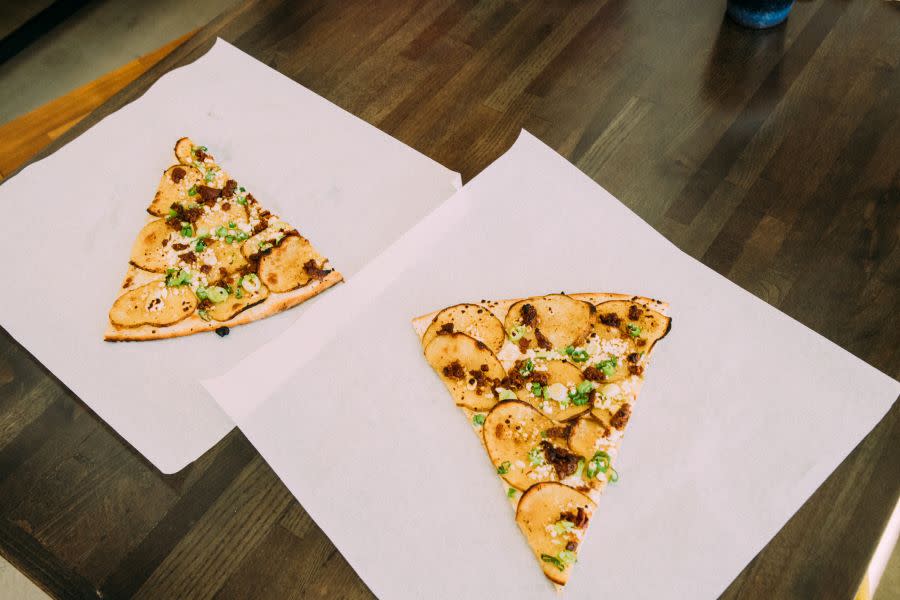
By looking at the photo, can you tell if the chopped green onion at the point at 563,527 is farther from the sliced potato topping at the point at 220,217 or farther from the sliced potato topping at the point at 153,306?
the sliced potato topping at the point at 220,217

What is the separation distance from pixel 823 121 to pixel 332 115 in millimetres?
1230

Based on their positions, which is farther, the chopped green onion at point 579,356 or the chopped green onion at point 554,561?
the chopped green onion at point 579,356

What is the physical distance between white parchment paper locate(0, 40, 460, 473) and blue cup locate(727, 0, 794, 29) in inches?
35.5

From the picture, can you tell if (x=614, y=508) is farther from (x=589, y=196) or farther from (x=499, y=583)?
(x=589, y=196)

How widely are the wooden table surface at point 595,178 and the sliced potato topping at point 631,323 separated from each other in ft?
0.65

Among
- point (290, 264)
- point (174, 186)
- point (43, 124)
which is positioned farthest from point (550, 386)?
point (43, 124)

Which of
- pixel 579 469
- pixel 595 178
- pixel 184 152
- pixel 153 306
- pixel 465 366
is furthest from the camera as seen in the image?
pixel 184 152

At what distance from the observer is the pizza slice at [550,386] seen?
1199mm

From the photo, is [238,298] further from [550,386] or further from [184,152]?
[550,386]

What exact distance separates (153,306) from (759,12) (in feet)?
5.50

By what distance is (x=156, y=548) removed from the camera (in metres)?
1.16

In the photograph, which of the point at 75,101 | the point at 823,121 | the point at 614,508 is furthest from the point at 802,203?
the point at 75,101

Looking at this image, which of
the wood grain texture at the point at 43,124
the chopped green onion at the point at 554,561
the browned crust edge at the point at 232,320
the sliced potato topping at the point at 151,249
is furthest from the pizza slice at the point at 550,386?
the wood grain texture at the point at 43,124

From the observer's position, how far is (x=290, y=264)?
150 centimetres
